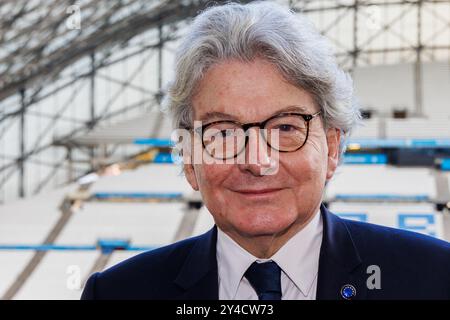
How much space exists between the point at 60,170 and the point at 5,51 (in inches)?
198

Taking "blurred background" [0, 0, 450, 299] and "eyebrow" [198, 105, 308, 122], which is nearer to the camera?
"eyebrow" [198, 105, 308, 122]

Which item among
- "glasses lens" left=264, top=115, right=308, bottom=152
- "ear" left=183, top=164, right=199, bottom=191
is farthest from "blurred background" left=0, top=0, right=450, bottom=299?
"glasses lens" left=264, top=115, right=308, bottom=152

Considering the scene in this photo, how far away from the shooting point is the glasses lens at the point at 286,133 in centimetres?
113

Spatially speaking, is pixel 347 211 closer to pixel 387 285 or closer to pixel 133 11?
pixel 133 11

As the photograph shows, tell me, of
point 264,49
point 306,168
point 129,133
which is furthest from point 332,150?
point 129,133

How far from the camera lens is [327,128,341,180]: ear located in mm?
1272

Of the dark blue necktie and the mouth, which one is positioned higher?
the mouth

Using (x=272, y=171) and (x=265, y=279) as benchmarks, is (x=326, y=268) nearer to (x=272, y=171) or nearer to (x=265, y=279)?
(x=265, y=279)

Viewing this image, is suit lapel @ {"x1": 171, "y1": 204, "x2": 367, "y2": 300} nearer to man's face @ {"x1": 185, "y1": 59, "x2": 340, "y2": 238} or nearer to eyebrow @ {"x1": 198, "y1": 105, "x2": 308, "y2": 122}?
man's face @ {"x1": 185, "y1": 59, "x2": 340, "y2": 238}

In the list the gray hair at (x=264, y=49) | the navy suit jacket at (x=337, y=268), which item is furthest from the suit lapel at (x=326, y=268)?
the gray hair at (x=264, y=49)

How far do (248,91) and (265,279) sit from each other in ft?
1.16

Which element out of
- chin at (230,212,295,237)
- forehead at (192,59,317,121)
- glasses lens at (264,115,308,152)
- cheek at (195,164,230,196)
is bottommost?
chin at (230,212,295,237)

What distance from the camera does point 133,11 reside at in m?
12.9
